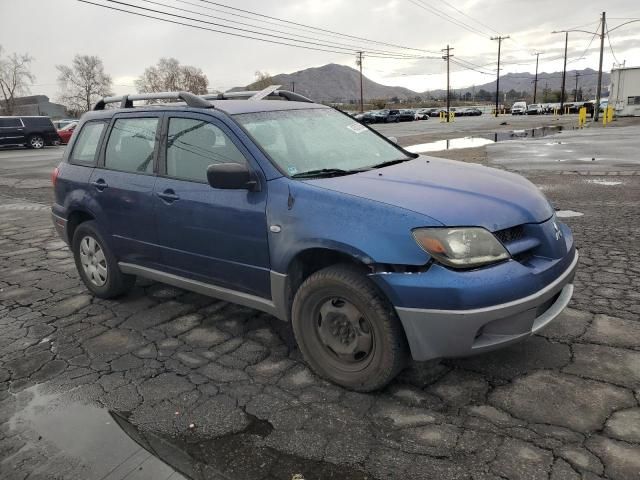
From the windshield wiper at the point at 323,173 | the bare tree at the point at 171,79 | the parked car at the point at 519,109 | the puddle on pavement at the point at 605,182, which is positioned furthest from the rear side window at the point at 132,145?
the bare tree at the point at 171,79

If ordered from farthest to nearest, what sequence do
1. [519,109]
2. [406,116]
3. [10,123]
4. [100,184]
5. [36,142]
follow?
1. [519,109]
2. [406,116]
3. [36,142]
4. [10,123]
5. [100,184]

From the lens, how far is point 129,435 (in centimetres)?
279

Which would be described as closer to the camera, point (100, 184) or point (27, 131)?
point (100, 184)

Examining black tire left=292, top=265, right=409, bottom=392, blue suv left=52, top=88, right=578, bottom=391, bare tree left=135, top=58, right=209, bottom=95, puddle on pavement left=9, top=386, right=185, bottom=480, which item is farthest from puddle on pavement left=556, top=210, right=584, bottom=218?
bare tree left=135, top=58, right=209, bottom=95

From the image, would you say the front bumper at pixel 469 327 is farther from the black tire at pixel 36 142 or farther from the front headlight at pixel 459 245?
the black tire at pixel 36 142

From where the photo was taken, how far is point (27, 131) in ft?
95.8

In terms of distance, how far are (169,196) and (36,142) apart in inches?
1212

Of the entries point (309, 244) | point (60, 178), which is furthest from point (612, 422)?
point (60, 178)

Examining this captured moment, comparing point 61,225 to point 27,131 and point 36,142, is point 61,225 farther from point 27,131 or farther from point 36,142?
point 36,142

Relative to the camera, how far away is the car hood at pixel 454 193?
281 cm

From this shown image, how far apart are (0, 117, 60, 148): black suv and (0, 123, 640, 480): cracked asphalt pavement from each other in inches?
1144

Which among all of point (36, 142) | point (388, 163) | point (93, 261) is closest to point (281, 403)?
point (388, 163)

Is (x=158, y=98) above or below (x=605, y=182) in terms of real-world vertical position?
above

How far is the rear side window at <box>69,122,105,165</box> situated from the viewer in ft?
15.4
